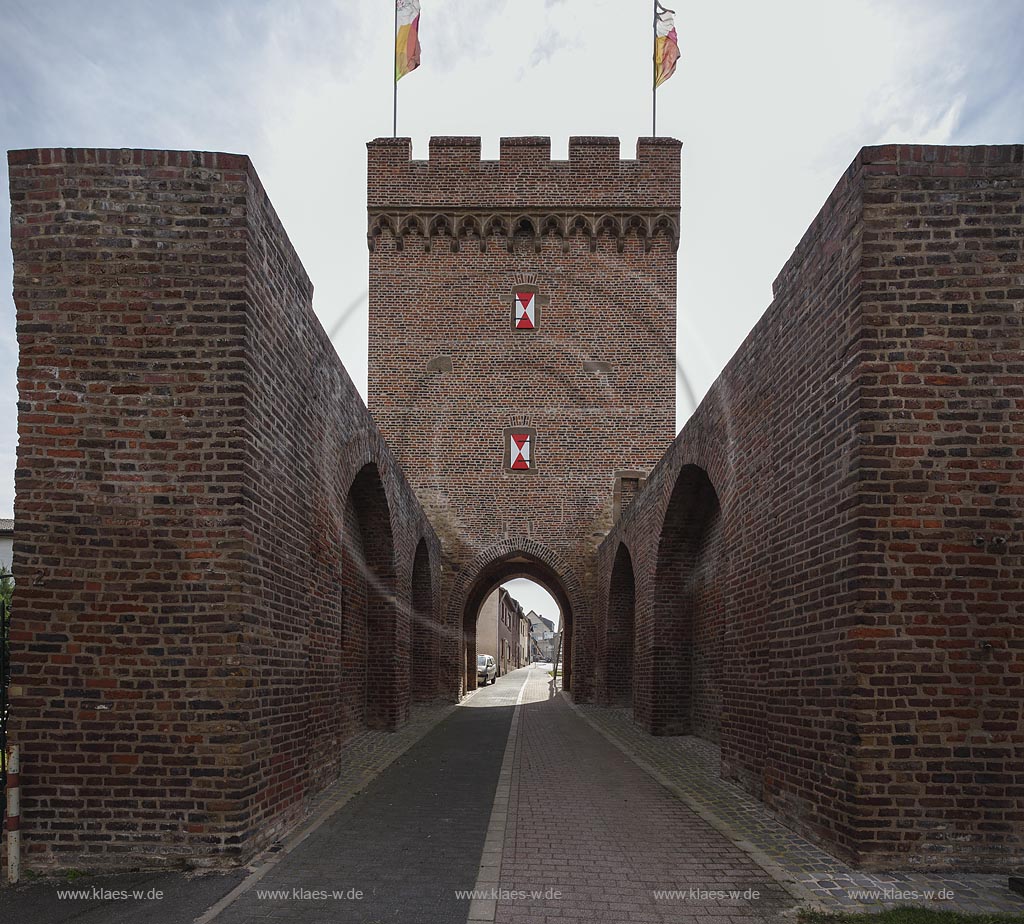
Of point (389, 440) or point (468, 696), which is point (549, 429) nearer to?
point (389, 440)

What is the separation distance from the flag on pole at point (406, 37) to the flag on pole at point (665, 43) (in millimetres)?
6142

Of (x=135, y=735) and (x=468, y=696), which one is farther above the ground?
(x=135, y=735)

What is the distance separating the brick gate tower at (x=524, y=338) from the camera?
19.4 meters

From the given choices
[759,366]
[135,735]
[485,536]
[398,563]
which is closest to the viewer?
[135,735]

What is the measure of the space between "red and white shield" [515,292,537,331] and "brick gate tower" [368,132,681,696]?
37mm

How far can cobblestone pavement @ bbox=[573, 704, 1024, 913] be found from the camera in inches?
162

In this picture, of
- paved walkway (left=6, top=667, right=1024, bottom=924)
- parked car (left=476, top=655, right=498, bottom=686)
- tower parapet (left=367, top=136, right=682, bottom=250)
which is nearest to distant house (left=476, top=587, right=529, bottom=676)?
parked car (left=476, top=655, right=498, bottom=686)

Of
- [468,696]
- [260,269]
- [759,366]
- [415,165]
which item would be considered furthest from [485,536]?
[260,269]

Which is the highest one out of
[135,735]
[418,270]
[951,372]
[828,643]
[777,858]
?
[418,270]

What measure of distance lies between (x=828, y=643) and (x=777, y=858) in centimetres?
137

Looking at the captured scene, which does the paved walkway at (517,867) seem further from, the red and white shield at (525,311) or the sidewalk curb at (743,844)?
the red and white shield at (525,311)

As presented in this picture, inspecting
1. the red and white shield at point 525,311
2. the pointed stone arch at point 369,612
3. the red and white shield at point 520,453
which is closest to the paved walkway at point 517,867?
the pointed stone arch at point 369,612

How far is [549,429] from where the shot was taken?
1952 cm

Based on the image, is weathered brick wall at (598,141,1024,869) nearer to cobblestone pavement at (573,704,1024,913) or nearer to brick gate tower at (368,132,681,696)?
cobblestone pavement at (573,704,1024,913)
